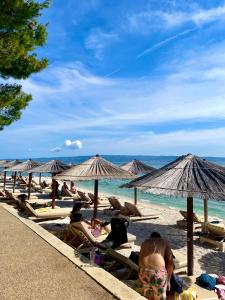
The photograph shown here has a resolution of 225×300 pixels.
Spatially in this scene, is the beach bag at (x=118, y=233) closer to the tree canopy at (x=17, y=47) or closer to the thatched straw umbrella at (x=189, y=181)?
the thatched straw umbrella at (x=189, y=181)

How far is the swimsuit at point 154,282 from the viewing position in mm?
Answer: 4586

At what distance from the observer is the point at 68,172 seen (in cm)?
1120

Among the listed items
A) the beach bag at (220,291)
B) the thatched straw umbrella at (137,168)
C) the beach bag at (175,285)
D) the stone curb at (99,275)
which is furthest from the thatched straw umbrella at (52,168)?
the beach bag at (175,285)

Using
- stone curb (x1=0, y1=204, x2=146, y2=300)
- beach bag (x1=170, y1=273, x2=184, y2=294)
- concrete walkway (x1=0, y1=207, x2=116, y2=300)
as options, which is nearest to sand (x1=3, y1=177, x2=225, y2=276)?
stone curb (x1=0, y1=204, x2=146, y2=300)

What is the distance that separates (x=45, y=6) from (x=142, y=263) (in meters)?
8.17

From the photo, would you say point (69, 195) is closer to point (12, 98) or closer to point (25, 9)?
point (12, 98)

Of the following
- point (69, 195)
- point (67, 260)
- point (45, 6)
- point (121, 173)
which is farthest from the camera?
point (69, 195)

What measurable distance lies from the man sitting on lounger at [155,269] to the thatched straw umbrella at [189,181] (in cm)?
147

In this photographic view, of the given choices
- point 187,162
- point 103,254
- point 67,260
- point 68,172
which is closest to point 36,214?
point 68,172

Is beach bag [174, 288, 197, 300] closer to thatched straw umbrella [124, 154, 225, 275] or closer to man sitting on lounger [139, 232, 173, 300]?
man sitting on lounger [139, 232, 173, 300]

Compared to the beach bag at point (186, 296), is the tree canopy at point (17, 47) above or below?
above

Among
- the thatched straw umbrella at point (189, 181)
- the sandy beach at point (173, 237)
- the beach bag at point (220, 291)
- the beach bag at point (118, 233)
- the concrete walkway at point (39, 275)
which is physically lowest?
the sandy beach at point (173, 237)

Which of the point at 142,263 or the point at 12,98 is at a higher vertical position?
the point at 12,98

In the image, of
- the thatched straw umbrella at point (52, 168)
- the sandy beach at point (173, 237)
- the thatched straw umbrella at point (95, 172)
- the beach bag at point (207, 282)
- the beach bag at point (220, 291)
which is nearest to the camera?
the beach bag at point (220, 291)
